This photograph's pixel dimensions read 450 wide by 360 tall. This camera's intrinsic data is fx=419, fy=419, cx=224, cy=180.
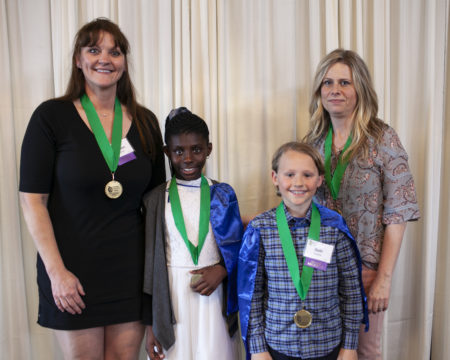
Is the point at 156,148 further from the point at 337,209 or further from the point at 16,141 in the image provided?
the point at 16,141

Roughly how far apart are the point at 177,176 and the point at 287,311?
0.79 meters

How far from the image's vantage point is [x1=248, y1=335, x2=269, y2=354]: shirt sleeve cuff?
176 centimetres

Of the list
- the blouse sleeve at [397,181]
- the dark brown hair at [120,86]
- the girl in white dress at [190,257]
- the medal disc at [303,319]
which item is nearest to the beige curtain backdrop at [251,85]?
the dark brown hair at [120,86]

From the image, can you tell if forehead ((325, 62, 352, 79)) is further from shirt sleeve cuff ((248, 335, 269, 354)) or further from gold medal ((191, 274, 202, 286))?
shirt sleeve cuff ((248, 335, 269, 354))

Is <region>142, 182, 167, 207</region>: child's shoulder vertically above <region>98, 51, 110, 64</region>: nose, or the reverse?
<region>98, 51, 110, 64</region>: nose

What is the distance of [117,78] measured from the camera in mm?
1862

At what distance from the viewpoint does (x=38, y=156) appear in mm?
1680

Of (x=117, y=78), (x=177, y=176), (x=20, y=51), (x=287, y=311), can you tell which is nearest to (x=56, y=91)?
(x=20, y=51)

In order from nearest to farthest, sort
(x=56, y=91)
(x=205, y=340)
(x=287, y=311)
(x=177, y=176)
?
(x=287, y=311) < (x=205, y=340) < (x=177, y=176) < (x=56, y=91)

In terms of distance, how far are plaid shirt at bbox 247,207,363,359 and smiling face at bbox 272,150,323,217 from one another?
3.1 inches

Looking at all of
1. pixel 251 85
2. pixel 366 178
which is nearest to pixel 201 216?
pixel 366 178

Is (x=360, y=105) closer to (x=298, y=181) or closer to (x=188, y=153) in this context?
(x=298, y=181)

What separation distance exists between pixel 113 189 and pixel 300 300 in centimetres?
91

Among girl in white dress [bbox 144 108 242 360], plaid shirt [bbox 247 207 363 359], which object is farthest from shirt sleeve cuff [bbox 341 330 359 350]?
girl in white dress [bbox 144 108 242 360]
